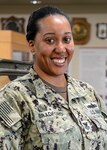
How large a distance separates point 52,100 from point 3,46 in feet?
4.35

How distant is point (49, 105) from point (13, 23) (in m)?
3.43

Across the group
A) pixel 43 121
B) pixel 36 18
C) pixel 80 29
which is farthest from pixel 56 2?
pixel 43 121

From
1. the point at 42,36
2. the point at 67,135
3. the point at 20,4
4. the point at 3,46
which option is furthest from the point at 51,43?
the point at 20,4

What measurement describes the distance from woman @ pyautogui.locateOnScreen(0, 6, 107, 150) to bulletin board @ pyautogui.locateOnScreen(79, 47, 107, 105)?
3.18 m

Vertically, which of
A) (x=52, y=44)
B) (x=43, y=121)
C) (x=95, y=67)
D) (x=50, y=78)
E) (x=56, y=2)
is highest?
(x=56, y=2)

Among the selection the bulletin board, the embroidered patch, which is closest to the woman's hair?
the embroidered patch

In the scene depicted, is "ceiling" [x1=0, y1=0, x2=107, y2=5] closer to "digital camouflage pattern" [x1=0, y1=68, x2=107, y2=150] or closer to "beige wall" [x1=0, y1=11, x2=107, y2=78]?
"beige wall" [x1=0, y1=11, x2=107, y2=78]

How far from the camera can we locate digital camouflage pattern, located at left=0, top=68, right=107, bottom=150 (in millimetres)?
990

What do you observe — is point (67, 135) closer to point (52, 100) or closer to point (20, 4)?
point (52, 100)

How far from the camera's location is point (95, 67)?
14.3ft

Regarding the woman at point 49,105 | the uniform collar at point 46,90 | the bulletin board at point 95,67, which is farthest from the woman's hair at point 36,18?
the bulletin board at point 95,67

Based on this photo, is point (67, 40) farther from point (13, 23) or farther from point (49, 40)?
point (13, 23)

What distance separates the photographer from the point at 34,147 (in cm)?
100

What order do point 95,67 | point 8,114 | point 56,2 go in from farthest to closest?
point 95,67, point 56,2, point 8,114
